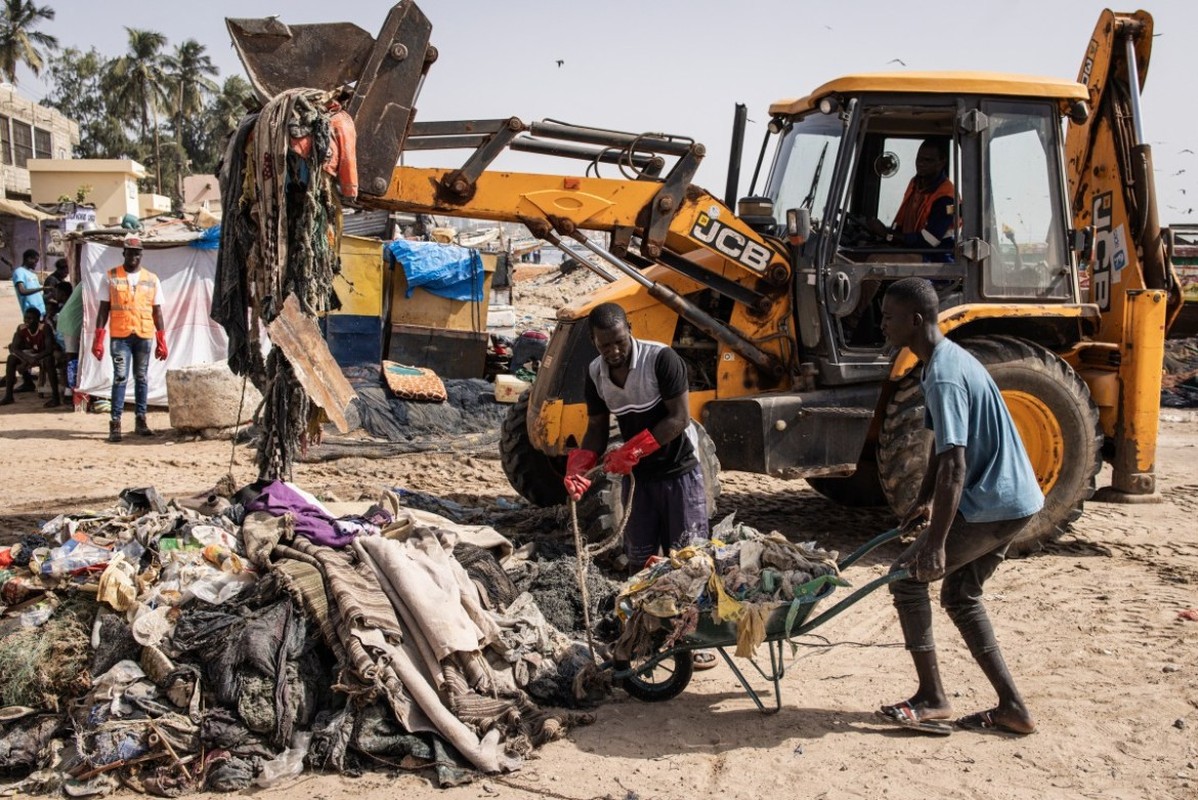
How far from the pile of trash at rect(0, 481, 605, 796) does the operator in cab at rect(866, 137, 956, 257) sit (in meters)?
3.77

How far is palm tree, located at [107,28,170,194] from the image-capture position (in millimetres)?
49938

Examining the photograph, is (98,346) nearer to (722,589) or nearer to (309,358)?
(309,358)

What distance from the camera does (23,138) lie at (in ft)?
131

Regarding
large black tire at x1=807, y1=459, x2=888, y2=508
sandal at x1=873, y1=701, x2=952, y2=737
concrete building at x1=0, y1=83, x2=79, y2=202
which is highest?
concrete building at x1=0, y1=83, x2=79, y2=202

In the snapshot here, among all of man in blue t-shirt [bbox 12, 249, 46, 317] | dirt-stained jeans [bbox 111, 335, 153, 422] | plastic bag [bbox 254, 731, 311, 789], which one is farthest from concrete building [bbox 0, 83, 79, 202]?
plastic bag [bbox 254, 731, 311, 789]

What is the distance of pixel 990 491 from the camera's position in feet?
13.5

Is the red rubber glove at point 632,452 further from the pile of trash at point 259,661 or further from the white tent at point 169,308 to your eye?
the white tent at point 169,308

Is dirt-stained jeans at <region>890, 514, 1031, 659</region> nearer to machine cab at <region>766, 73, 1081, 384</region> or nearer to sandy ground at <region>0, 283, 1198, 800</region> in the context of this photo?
sandy ground at <region>0, 283, 1198, 800</region>

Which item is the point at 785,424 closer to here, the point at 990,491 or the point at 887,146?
the point at 887,146

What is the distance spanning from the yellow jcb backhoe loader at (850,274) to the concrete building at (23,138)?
3425 cm

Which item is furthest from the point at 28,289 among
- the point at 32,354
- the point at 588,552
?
the point at 588,552

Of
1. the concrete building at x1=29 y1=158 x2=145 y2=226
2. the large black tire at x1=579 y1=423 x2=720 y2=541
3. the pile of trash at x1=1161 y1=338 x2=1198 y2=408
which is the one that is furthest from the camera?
the concrete building at x1=29 y1=158 x2=145 y2=226

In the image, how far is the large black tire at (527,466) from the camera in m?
7.54

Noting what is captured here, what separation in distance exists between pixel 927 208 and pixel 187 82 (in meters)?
53.4
